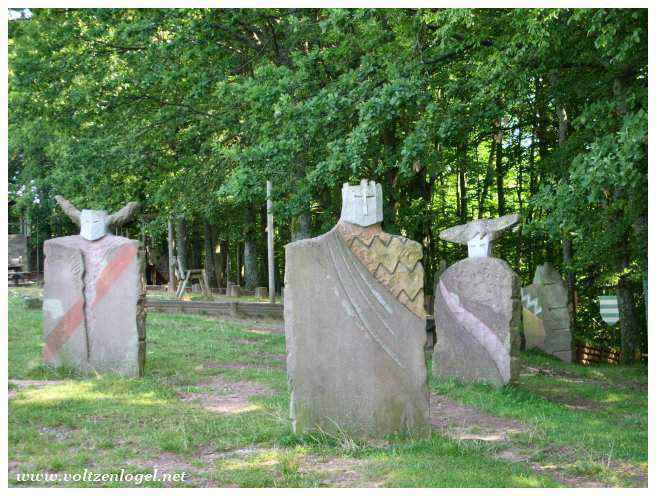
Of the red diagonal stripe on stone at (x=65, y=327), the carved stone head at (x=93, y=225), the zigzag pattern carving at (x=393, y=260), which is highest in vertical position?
the carved stone head at (x=93, y=225)

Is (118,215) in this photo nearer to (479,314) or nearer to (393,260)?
(393,260)

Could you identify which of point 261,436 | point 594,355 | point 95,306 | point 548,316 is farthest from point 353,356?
point 594,355

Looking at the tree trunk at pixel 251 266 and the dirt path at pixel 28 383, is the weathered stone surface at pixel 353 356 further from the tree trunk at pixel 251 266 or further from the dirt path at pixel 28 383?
the tree trunk at pixel 251 266

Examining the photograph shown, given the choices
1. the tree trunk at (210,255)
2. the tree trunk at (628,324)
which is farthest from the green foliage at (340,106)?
the tree trunk at (210,255)

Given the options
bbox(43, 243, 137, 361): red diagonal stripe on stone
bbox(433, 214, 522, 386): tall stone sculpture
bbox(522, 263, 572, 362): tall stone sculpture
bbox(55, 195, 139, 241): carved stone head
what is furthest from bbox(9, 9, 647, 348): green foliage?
bbox(43, 243, 137, 361): red diagonal stripe on stone

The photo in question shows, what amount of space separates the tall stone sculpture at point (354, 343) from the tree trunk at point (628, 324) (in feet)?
39.4

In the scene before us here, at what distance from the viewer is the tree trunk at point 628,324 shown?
1808 centimetres

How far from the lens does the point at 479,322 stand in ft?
37.6

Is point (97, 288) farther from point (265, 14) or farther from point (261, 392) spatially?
point (265, 14)

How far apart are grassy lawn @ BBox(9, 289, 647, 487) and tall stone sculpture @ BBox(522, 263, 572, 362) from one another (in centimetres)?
522

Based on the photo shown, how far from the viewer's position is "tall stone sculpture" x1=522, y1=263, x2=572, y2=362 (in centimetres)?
1767

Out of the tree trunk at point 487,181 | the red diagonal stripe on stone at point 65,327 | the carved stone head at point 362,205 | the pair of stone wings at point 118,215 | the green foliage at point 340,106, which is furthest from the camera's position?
the tree trunk at point 487,181

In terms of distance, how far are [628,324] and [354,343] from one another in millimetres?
12987

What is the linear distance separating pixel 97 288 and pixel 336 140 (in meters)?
Answer: 4.64
